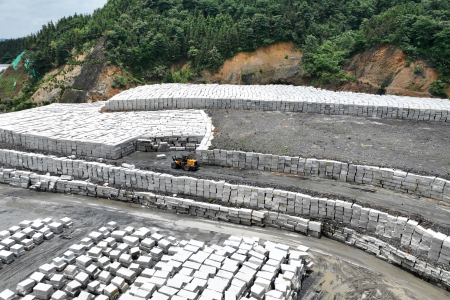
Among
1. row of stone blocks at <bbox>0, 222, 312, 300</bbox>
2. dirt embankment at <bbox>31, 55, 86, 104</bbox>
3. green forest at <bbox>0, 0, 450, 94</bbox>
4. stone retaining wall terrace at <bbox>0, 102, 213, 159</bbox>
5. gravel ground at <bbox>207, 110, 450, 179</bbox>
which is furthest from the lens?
dirt embankment at <bbox>31, 55, 86, 104</bbox>

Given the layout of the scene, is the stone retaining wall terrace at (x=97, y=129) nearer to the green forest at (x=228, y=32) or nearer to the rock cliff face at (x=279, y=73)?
the rock cliff face at (x=279, y=73)

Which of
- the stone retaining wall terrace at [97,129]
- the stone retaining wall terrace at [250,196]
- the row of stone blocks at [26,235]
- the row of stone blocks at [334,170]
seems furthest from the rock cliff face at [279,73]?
the row of stone blocks at [26,235]

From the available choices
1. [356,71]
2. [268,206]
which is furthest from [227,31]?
[268,206]

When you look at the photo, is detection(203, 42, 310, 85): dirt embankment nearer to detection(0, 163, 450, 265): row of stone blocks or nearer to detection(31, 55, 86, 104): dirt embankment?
detection(31, 55, 86, 104): dirt embankment

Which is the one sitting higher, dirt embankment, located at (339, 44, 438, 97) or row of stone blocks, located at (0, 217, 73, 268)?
dirt embankment, located at (339, 44, 438, 97)

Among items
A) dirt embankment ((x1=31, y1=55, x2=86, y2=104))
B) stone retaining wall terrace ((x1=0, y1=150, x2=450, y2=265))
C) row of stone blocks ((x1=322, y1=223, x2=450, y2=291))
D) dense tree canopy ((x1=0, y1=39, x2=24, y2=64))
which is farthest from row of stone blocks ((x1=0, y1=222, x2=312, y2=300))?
dense tree canopy ((x1=0, y1=39, x2=24, y2=64))

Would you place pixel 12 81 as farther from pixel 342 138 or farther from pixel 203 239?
pixel 342 138

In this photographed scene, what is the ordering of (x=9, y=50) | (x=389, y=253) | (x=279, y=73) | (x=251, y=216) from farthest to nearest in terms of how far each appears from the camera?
(x=9, y=50)
(x=279, y=73)
(x=251, y=216)
(x=389, y=253)

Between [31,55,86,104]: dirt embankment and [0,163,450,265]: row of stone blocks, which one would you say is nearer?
[0,163,450,265]: row of stone blocks
